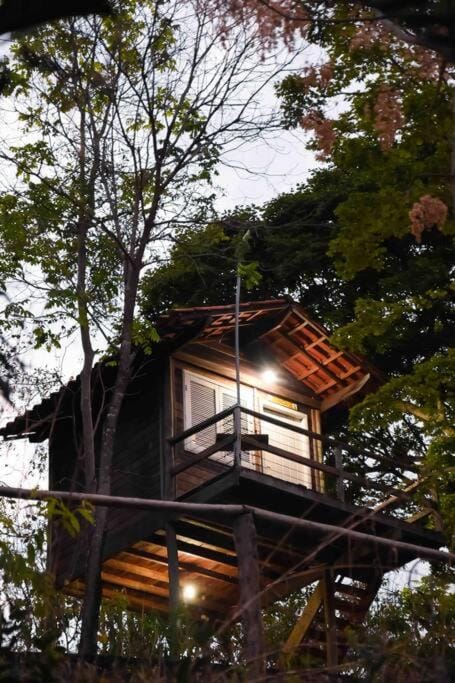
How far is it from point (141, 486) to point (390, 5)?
15.5 meters

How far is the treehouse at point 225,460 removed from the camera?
18516 millimetres

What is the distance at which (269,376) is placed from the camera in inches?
844

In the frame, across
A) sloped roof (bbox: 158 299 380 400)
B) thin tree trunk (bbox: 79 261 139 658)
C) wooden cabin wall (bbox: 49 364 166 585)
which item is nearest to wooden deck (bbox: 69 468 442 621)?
wooden cabin wall (bbox: 49 364 166 585)

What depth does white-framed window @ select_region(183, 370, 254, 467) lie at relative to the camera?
64.0 feet

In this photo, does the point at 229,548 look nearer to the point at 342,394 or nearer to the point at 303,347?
the point at 342,394

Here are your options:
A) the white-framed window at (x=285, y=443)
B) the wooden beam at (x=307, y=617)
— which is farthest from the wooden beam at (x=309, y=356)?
the wooden beam at (x=307, y=617)

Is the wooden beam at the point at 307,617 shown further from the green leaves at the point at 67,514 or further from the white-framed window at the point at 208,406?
the green leaves at the point at 67,514

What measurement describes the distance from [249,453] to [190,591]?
290 centimetres

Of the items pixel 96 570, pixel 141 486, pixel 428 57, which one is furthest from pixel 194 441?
pixel 428 57

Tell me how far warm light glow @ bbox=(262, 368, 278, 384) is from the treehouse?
24 millimetres

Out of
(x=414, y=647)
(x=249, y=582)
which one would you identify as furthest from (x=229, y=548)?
(x=414, y=647)

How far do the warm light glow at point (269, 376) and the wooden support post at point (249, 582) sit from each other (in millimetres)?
14561

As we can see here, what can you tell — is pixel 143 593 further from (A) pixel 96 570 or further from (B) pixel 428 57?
(B) pixel 428 57

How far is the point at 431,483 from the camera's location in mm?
20672
